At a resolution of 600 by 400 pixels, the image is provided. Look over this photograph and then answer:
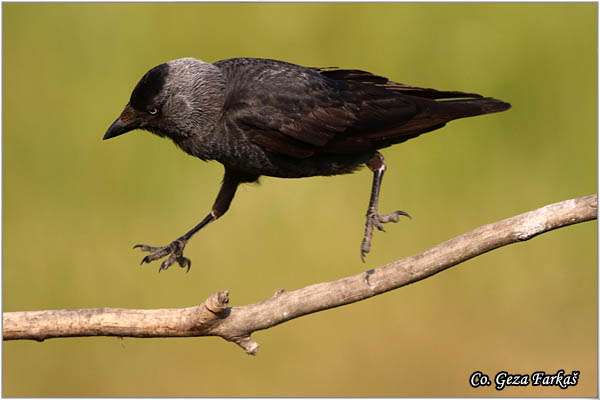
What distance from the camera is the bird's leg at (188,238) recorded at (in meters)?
5.21

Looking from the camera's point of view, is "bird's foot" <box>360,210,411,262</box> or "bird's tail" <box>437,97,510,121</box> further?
"bird's tail" <box>437,97,510,121</box>

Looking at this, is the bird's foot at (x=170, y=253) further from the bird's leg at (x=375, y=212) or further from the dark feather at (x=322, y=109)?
the bird's leg at (x=375, y=212)

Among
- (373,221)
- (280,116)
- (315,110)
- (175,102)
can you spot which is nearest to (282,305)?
(373,221)

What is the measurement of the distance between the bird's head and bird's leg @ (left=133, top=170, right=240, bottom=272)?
0.59 m

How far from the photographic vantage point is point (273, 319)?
418cm

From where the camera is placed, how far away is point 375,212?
488cm

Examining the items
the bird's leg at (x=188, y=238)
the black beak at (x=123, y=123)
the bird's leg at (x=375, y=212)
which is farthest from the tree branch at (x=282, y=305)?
the black beak at (x=123, y=123)

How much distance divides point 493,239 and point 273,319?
135 centimetres

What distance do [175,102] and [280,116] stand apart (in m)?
0.74

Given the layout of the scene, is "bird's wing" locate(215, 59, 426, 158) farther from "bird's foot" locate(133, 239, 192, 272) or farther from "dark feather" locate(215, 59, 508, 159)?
"bird's foot" locate(133, 239, 192, 272)

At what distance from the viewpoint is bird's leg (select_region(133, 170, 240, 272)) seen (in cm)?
521

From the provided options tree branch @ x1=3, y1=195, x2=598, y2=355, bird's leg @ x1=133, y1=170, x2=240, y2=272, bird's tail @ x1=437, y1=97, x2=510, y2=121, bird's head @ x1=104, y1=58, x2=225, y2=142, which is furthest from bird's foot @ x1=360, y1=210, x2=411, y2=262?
bird's head @ x1=104, y1=58, x2=225, y2=142

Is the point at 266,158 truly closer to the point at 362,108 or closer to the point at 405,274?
the point at 362,108

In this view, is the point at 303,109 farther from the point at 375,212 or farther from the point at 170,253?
the point at 170,253
